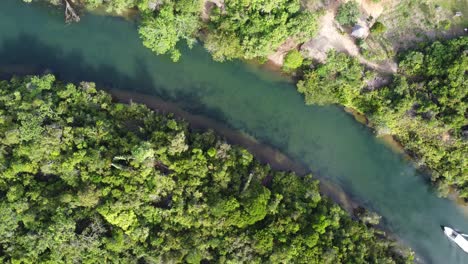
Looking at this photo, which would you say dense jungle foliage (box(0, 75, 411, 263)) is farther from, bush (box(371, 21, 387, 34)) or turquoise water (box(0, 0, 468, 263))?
bush (box(371, 21, 387, 34))

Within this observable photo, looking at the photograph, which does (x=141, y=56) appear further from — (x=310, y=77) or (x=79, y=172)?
(x=310, y=77)

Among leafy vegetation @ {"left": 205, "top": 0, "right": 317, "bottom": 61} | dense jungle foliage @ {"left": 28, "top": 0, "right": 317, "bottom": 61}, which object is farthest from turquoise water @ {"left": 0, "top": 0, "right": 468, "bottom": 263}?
leafy vegetation @ {"left": 205, "top": 0, "right": 317, "bottom": 61}

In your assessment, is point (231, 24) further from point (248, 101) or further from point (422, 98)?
point (422, 98)

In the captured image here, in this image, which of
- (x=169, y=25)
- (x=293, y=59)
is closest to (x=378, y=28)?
(x=293, y=59)

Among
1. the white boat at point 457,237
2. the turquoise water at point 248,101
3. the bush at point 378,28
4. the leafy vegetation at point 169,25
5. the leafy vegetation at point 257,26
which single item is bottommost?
the white boat at point 457,237

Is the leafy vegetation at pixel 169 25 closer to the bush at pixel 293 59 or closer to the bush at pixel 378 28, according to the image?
the bush at pixel 293 59

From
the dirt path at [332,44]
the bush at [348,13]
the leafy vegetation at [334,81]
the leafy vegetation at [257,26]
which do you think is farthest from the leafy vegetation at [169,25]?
the bush at [348,13]
